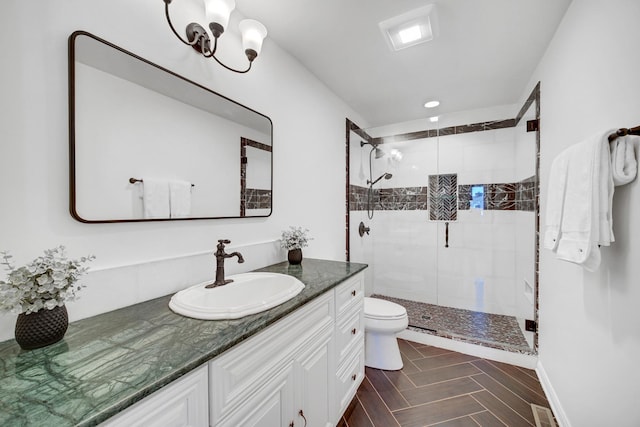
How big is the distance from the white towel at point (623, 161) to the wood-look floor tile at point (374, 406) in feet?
5.54

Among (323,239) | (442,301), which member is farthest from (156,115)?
(442,301)

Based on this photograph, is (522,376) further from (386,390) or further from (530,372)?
(386,390)

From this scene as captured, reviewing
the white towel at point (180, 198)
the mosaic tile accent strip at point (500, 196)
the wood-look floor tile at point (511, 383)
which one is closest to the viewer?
the white towel at point (180, 198)

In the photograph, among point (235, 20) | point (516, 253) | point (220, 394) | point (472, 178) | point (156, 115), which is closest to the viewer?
point (220, 394)

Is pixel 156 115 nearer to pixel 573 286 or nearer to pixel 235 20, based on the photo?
pixel 235 20

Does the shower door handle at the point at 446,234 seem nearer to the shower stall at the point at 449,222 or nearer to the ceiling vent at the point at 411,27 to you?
the shower stall at the point at 449,222

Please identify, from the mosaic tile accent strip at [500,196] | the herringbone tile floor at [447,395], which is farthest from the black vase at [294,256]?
the mosaic tile accent strip at [500,196]

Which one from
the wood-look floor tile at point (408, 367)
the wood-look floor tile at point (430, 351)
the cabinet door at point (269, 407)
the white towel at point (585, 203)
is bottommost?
the wood-look floor tile at point (408, 367)

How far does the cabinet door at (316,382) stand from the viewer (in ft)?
3.73

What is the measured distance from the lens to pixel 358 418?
1.62 meters

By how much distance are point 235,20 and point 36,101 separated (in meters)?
1.13

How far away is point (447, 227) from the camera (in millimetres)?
3143

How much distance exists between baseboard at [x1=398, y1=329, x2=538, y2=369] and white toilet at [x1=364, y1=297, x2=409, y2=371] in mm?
464

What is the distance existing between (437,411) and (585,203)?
58.8 inches
